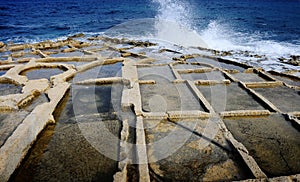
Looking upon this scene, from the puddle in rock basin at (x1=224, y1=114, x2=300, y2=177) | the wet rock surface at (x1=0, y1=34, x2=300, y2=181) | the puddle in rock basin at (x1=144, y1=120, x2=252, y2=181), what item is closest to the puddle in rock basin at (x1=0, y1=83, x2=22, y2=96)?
the wet rock surface at (x1=0, y1=34, x2=300, y2=181)

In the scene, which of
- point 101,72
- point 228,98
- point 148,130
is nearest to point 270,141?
point 228,98

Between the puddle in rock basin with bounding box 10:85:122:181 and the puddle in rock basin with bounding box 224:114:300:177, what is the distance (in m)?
2.40

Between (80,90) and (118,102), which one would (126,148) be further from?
(80,90)

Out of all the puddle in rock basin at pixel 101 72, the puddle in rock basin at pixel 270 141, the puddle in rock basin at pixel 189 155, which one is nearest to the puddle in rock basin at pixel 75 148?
the puddle in rock basin at pixel 189 155

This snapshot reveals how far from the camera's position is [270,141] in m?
3.85

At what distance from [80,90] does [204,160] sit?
13.2 feet

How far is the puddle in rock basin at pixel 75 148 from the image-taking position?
313 cm

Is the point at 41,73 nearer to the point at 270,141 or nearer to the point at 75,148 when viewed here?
the point at 75,148

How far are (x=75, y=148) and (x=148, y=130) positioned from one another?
1400 millimetres

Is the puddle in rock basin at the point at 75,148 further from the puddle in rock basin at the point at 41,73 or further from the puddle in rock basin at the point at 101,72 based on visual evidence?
the puddle in rock basin at the point at 41,73

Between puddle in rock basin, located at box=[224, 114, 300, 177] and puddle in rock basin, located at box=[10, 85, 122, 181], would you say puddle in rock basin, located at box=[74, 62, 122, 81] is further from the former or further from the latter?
puddle in rock basin, located at box=[224, 114, 300, 177]

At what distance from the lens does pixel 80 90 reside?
5.88 m

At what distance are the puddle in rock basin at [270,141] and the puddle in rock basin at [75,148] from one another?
240 cm

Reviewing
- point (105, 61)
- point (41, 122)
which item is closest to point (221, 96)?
point (41, 122)
